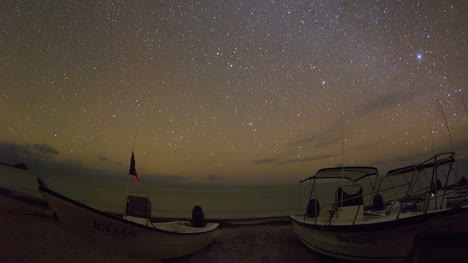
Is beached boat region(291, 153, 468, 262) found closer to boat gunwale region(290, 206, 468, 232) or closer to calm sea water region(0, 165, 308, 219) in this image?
boat gunwale region(290, 206, 468, 232)

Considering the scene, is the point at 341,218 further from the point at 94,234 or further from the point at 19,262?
the point at 19,262

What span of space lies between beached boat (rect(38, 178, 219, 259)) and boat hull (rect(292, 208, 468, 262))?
4976mm

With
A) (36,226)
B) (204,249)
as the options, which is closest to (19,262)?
(36,226)

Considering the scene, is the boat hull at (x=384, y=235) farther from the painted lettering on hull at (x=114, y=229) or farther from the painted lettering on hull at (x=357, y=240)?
the painted lettering on hull at (x=114, y=229)

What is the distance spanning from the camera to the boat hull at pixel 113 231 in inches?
235

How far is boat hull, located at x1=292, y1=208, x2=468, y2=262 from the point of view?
522 cm

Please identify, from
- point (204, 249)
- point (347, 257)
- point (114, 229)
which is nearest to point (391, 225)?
point (347, 257)

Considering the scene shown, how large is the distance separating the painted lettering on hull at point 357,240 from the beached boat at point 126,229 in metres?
5.22

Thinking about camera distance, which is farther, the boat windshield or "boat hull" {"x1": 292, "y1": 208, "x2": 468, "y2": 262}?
the boat windshield

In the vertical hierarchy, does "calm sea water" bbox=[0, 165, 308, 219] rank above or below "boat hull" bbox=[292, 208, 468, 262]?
below

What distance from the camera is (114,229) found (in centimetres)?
636

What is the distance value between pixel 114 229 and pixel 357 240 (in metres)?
7.52

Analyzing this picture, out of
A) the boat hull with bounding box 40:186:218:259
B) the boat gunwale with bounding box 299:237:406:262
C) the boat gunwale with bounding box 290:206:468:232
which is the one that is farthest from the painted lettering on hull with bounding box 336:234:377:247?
the boat hull with bounding box 40:186:218:259

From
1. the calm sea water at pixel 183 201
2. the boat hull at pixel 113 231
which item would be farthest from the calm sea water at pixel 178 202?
the boat hull at pixel 113 231
